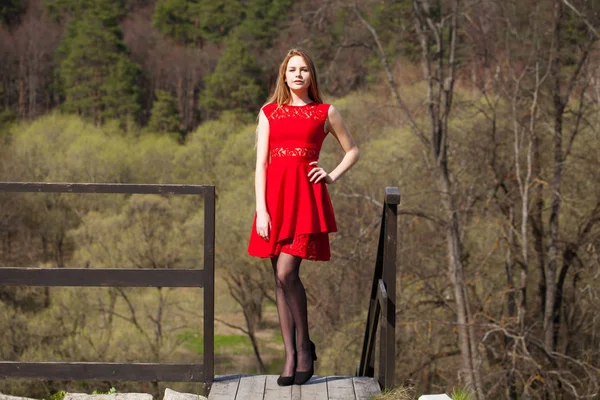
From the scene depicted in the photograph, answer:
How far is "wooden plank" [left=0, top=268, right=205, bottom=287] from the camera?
363cm

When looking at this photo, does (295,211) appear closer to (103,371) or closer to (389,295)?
(389,295)

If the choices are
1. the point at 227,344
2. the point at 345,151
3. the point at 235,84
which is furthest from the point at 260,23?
the point at 345,151

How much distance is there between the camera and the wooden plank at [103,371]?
145 inches

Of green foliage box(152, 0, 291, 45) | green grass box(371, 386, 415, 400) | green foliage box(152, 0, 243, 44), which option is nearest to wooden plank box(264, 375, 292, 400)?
green grass box(371, 386, 415, 400)

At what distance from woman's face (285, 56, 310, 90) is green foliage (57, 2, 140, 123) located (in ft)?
129

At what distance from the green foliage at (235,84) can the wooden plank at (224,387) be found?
34.5 meters

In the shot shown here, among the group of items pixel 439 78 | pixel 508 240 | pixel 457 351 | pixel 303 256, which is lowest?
pixel 457 351

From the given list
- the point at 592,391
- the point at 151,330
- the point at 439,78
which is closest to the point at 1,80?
the point at 151,330

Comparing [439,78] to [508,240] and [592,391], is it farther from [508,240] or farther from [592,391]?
[592,391]

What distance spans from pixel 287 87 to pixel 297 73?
0.37ft

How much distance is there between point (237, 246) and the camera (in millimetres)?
24188

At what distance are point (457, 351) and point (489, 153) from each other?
3.55 m

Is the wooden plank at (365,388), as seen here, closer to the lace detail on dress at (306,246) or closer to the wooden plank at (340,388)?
the wooden plank at (340,388)

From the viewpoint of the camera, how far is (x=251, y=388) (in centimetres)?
368
